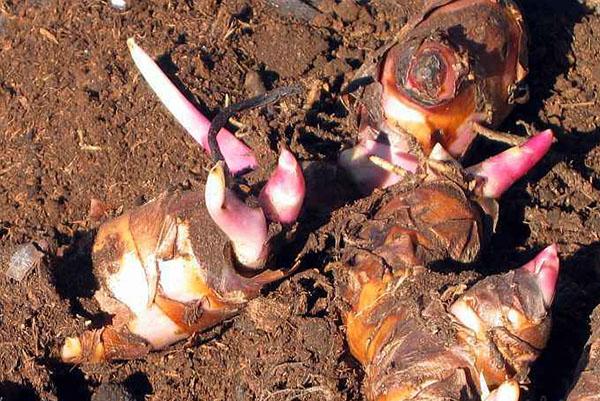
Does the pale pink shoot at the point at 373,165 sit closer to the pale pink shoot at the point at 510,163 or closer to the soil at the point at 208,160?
the soil at the point at 208,160

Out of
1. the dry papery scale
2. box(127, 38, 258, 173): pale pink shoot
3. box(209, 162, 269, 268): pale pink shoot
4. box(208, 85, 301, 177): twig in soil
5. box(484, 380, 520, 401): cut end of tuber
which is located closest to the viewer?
box(484, 380, 520, 401): cut end of tuber

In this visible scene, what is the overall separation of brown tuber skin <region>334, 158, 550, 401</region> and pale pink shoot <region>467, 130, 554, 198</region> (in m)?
0.07

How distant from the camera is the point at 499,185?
9.06ft

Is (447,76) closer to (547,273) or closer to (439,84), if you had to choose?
(439,84)

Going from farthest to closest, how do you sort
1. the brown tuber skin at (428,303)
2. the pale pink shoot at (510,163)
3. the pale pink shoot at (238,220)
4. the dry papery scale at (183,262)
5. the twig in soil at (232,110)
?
the pale pink shoot at (510,163)
the twig in soil at (232,110)
the dry papery scale at (183,262)
the pale pink shoot at (238,220)
the brown tuber skin at (428,303)

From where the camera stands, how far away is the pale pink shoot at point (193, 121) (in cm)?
287

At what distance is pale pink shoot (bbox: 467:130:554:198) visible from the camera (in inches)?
108

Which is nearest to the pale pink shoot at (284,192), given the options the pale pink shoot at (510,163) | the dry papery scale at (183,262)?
the dry papery scale at (183,262)

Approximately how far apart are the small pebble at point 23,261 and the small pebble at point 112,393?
15.1 inches

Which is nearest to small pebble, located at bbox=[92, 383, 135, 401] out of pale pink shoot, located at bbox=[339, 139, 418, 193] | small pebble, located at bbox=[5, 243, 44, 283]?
small pebble, located at bbox=[5, 243, 44, 283]

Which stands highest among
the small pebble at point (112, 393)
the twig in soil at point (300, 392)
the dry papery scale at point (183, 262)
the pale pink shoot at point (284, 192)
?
the pale pink shoot at point (284, 192)

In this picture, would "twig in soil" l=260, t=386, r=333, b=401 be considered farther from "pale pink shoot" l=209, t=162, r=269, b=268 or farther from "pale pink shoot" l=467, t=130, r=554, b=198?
"pale pink shoot" l=467, t=130, r=554, b=198

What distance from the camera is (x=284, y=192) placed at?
2.52m

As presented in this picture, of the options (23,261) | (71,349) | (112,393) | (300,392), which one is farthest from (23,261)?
(300,392)
